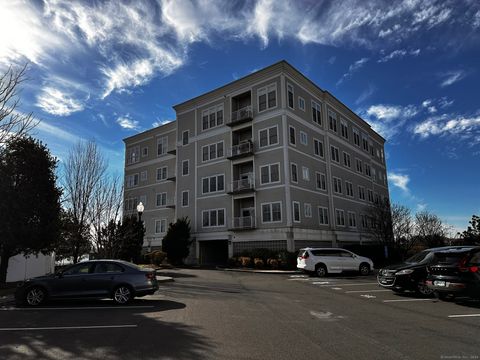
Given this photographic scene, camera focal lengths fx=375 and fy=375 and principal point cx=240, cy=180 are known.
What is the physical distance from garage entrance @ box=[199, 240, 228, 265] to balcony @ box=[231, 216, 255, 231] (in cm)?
457

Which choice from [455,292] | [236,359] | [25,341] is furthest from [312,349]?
[455,292]

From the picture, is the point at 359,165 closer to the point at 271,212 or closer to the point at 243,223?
the point at 271,212

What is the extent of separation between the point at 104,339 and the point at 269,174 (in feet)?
93.3

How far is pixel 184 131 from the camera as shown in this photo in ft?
143

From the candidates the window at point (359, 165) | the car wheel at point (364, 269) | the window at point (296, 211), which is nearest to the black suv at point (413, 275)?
the car wheel at point (364, 269)

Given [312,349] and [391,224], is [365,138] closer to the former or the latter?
[391,224]

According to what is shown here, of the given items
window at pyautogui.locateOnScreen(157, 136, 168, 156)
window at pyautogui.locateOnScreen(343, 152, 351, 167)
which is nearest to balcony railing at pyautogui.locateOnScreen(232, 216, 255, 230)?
window at pyautogui.locateOnScreen(343, 152, 351, 167)

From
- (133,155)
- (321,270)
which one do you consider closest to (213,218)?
(321,270)

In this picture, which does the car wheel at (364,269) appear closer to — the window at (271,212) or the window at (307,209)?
the window at (271,212)

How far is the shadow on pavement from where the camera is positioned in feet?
20.1

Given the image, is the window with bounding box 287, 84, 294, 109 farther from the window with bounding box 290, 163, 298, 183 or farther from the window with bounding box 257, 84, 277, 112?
the window with bounding box 290, 163, 298, 183

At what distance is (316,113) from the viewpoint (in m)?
40.4

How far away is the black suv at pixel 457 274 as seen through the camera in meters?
10.7

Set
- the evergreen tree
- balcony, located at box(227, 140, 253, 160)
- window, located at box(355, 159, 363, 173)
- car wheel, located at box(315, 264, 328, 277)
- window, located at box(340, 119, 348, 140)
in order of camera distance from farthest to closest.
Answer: window, located at box(355, 159, 363, 173) → window, located at box(340, 119, 348, 140) → balcony, located at box(227, 140, 253, 160) → car wheel, located at box(315, 264, 328, 277) → the evergreen tree
